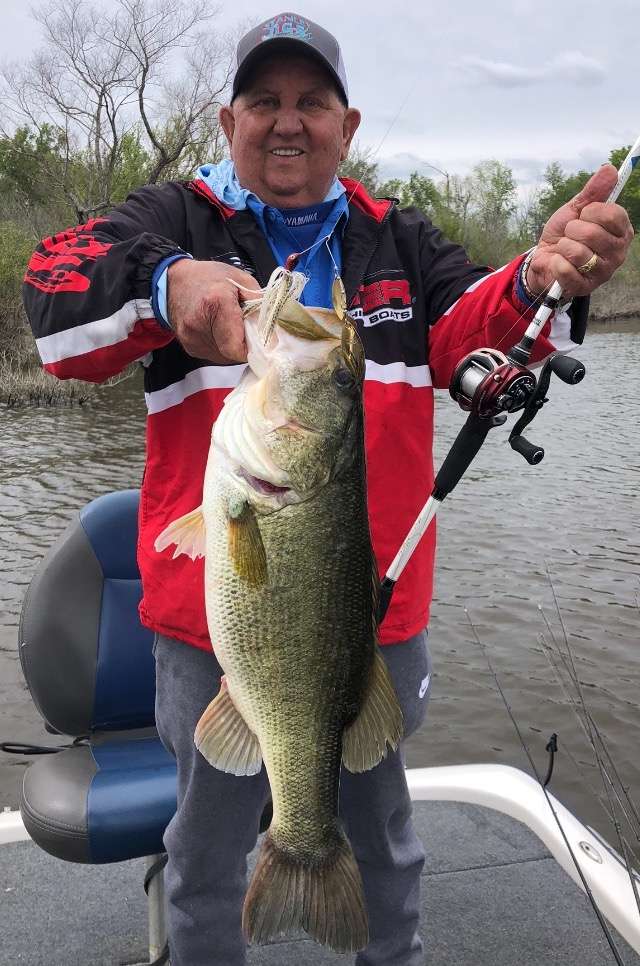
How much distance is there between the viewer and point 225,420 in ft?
5.70

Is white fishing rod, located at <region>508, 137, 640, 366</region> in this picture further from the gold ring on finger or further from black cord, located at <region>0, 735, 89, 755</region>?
black cord, located at <region>0, 735, 89, 755</region>

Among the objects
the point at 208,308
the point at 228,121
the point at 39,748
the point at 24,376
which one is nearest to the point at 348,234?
the point at 228,121

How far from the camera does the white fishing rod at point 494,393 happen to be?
202cm

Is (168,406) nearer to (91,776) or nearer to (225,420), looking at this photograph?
(225,420)

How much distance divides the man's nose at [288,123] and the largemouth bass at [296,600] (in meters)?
0.72

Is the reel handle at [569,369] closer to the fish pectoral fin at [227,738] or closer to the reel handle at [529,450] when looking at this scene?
the reel handle at [529,450]

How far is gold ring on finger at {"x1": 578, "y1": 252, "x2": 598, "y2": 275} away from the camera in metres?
1.88

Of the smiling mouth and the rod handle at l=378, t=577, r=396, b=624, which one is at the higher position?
the smiling mouth

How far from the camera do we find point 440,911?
317 centimetres

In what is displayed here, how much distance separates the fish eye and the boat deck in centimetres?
216

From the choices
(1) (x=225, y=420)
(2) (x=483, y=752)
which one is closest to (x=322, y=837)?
(1) (x=225, y=420)

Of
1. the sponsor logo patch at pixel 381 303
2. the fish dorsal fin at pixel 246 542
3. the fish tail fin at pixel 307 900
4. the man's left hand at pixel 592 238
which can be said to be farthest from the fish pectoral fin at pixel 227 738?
the man's left hand at pixel 592 238

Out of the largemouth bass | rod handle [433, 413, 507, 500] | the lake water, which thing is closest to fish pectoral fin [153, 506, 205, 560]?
the largemouth bass

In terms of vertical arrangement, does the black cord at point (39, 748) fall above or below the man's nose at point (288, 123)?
below
